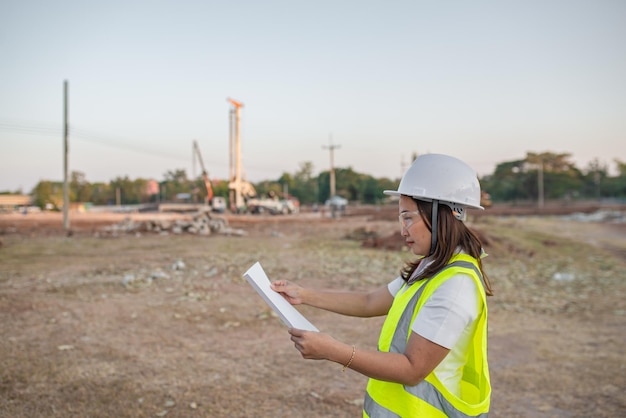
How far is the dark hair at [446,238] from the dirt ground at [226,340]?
99.5 inches

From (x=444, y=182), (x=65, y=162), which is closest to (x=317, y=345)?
(x=444, y=182)

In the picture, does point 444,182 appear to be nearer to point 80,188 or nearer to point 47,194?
point 47,194

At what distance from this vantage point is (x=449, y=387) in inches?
63.6

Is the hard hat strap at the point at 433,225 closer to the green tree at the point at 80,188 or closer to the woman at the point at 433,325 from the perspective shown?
the woman at the point at 433,325

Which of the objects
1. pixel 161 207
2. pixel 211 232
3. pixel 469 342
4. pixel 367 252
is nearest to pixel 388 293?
pixel 469 342

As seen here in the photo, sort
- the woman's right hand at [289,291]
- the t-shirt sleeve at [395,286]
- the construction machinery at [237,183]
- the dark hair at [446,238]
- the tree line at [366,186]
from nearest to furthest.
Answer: the dark hair at [446,238] < the t-shirt sleeve at [395,286] < the woman's right hand at [289,291] < the construction machinery at [237,183] < the tree line at [366,186]

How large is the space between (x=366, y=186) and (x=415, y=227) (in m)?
61.2

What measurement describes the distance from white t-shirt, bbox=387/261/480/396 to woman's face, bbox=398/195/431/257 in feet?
0.64

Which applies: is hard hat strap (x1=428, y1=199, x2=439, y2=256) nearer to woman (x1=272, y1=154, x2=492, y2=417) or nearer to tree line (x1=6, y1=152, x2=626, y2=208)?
woman (x1=272, y1=154, x2=492, y2=417)

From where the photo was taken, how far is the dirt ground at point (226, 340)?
3916mm

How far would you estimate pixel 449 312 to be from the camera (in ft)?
4.89

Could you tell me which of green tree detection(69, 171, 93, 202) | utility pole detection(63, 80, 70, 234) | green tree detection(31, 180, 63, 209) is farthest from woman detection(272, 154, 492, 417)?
green tree detection(69, 171, 93, 202)

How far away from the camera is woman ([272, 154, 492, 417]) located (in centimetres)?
150

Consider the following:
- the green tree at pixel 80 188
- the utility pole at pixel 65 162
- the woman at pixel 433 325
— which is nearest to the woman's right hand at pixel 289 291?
the woman at pixel 433 325
